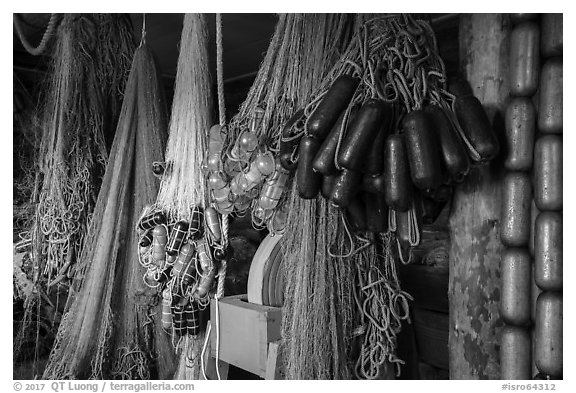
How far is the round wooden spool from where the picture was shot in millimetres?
2092

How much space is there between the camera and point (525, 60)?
1.47 m

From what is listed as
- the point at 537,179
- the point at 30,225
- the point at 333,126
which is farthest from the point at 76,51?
the point at 537,179

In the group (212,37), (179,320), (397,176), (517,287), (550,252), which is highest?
(212,37)

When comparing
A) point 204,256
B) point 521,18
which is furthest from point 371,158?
point 204,256

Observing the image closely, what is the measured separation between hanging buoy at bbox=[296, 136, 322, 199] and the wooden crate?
62cm

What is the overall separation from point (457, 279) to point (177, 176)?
1429 millimetres

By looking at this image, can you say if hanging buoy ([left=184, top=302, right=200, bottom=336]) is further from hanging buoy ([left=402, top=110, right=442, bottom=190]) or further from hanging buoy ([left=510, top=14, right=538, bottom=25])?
hanging buoy ([left=510, top=14, right=538, bottom=25])

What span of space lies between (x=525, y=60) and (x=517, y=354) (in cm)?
91

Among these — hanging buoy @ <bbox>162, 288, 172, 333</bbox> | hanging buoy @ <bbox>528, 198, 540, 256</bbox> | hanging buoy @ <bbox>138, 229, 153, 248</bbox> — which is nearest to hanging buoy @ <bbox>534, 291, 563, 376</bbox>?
hanging buoy @ <bbox>528, 198, 540, 256</bbox>

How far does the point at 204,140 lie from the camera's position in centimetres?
242

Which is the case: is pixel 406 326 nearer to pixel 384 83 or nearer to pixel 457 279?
pixel 457 279

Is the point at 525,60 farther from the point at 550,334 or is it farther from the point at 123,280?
the point at 123,280

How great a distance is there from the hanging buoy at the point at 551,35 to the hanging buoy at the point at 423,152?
43 centimetres

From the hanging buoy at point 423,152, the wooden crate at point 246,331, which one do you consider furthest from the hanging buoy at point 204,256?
the hanging buoy at point 423,152
